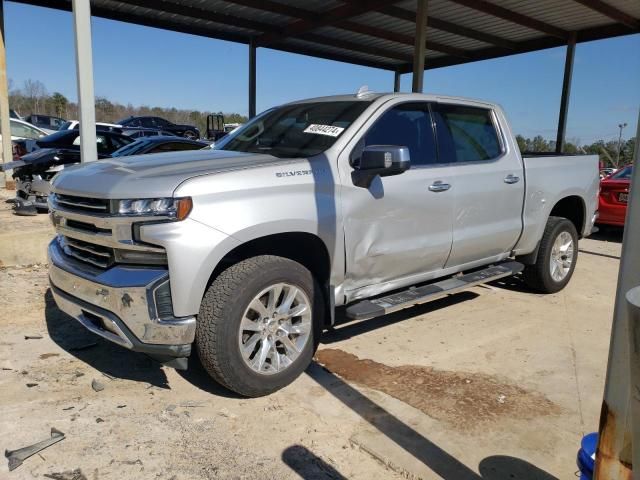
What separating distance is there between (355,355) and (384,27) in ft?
44.7

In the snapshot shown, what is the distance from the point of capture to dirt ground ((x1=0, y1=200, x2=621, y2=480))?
8.97ft

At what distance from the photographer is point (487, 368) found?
394 cm

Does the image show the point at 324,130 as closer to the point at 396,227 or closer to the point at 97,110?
the point at 396,227

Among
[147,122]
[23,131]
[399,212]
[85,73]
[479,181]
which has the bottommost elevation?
[399,212]

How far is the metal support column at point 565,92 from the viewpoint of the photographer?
15.8m

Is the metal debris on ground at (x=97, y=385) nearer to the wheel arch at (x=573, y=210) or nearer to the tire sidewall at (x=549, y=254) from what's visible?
the tire sidewall at (x=549, y=254)

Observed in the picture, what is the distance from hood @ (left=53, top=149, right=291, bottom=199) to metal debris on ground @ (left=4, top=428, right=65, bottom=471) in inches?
53.2

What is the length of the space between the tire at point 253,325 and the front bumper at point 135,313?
16 centimetres

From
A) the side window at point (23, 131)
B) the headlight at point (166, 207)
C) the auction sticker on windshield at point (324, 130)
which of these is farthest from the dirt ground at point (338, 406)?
the side window at point (23, 131)

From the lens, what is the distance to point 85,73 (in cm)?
571

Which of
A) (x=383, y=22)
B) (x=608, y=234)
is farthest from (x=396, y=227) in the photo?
(x=383, y=22)

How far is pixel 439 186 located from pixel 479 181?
597 millimetres

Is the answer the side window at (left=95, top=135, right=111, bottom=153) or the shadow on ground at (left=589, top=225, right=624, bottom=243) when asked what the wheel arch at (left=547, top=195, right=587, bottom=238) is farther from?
the side window at (left=95, top=135, right=111, bottom=153)

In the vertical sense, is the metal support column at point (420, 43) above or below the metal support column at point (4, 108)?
above
